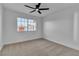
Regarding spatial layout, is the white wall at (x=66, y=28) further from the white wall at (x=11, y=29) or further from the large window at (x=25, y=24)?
the white wall at (x=11, y=29)

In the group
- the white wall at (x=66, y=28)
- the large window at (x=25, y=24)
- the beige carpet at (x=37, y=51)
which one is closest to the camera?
the beige carpet at (x=37, y=51)

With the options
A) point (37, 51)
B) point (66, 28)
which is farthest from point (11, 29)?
point (66, 28)

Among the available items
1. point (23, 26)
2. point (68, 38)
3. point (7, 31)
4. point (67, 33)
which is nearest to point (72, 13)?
point (67, 33)

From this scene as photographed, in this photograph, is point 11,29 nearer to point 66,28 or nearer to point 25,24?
point 25,24

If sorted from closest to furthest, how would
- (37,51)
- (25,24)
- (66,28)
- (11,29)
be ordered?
(37,51) → (66,28) → (11,29) → (25,24)

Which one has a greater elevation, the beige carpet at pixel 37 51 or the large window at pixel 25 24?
the large window at pixel 25 24

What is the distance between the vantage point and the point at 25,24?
539 centimetres

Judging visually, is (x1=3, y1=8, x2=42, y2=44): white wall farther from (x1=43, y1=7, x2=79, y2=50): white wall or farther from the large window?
(x1=43, y1=7, x2=79, y2=50): white wall

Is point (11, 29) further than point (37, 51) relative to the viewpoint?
Yes

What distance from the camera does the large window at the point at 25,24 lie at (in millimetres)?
4929

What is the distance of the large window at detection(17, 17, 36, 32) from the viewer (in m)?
4.93

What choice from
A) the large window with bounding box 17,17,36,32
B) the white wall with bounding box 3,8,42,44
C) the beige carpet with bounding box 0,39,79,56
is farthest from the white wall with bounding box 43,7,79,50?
the white wall with bounding box 3,8,42,44

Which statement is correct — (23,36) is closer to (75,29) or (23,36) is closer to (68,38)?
(68,38)

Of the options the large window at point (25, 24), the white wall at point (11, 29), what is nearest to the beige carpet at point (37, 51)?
the white wall at point (11, 29)
